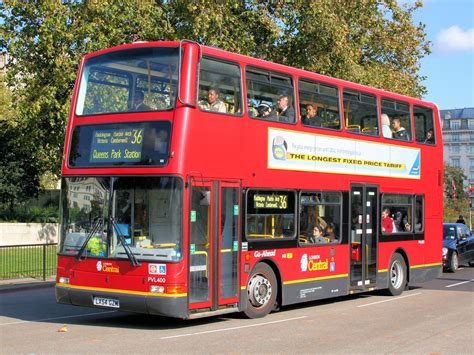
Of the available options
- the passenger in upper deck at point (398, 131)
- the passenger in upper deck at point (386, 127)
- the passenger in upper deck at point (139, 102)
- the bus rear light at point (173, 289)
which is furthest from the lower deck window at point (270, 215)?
the passenger in upper deck at point (398, 131)

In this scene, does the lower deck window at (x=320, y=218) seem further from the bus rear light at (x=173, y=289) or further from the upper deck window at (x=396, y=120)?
the bus rear light at (x=173, y=289)

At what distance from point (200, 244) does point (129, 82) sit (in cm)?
305

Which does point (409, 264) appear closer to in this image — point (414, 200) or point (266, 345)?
point (414, 200)

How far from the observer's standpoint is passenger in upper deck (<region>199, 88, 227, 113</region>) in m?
12.1

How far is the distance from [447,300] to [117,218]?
842 cm

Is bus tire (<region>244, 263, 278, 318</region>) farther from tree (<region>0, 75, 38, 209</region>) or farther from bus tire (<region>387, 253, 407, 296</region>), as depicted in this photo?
tree (<region>0, 75, 38, 209</region>)

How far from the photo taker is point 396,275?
17.7 metres

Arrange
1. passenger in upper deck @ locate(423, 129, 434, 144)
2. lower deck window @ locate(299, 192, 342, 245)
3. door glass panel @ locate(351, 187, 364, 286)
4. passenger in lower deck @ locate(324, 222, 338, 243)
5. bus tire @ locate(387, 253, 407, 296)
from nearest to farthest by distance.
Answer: lower deck window @ locate(299, 192, 342, 245), passenger in lower deck @ locate(324, 222, 338, 243), door glass panel @ locate(351, 187, 364, 286), bus tire @ locate(387, 253, 407, 296), passenger in upper deck @ locate(423, 129, 434, 144)

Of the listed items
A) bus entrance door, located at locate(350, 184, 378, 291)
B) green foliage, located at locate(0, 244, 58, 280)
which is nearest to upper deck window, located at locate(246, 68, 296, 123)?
bus entrance door, located at locate(350, 184, 378, 291)

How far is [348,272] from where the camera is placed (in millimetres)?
15828

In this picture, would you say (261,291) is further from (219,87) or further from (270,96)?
(219,87)

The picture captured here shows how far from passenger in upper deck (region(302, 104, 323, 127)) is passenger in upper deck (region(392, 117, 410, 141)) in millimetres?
3307

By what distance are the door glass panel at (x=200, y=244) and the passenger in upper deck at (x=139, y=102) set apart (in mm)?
1557

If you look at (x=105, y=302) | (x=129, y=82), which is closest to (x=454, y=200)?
(x=129, y=82)
